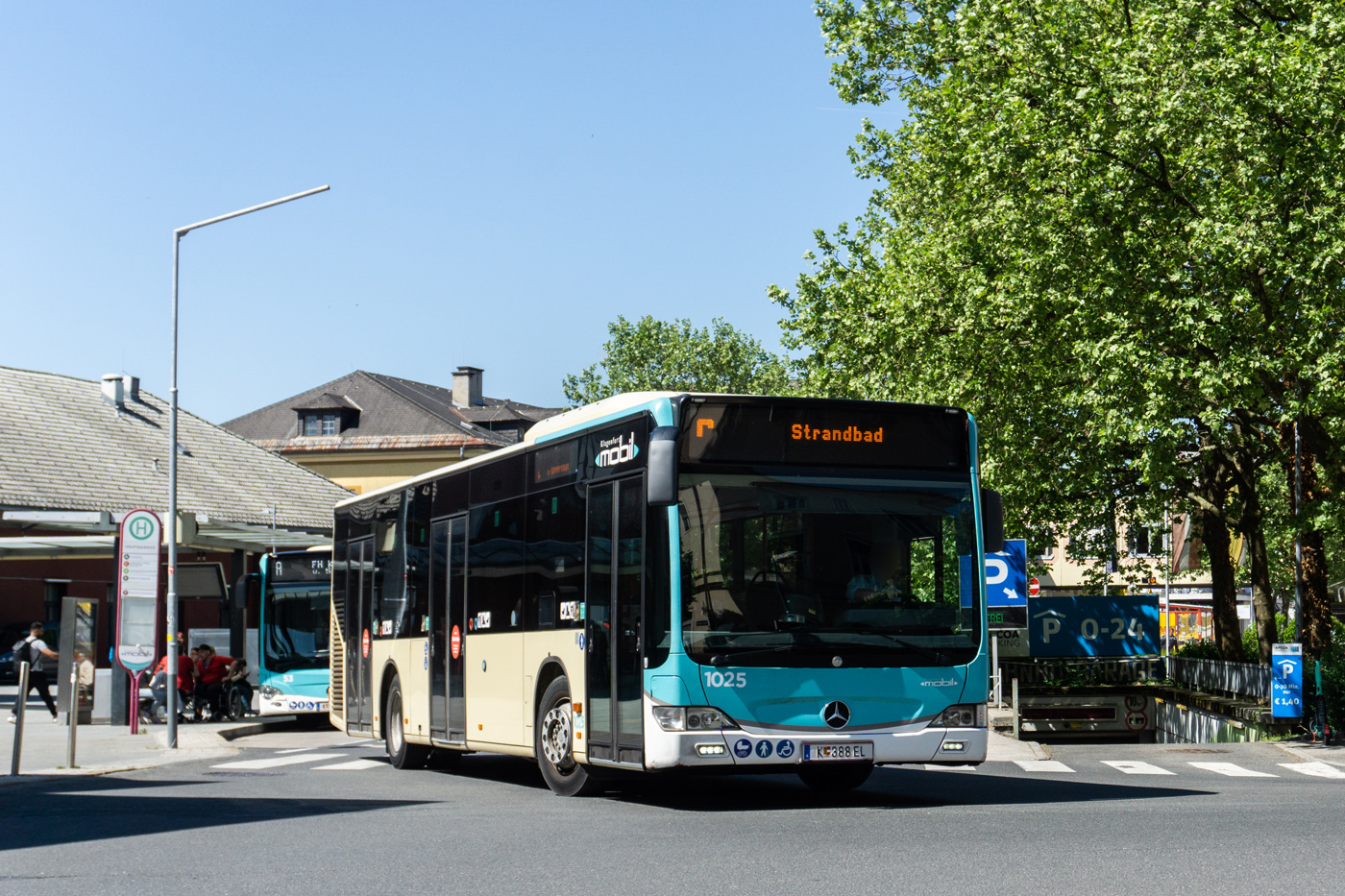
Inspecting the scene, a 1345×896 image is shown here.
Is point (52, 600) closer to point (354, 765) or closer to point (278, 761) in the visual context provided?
point (278, 761)

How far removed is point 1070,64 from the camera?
24.0 meters

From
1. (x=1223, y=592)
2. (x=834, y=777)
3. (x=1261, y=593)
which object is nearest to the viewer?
(x=834, y=777)

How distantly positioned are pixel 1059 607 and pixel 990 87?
11202mm

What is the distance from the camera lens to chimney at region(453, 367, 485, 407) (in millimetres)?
95062

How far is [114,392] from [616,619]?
46.5 m

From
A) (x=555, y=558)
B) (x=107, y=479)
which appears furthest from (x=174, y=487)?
(x=107, y=479)

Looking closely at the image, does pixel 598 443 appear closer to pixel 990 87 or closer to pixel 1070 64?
pixel 1070 64

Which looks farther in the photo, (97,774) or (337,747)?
(337,747)

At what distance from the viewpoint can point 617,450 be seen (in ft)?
41.6

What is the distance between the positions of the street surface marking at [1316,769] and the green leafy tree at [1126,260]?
4287 mm

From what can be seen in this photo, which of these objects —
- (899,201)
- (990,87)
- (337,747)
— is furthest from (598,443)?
(899,201)

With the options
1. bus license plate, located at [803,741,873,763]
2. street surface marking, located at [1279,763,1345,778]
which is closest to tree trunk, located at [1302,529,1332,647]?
street surface marking, located at [1279,763,1345,778]

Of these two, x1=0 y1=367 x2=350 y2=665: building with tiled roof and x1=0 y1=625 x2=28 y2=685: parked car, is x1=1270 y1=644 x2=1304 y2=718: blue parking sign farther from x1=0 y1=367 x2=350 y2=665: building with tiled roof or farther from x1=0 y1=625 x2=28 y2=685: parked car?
x1=0 y1=625 x2=28 y2=685: parked car

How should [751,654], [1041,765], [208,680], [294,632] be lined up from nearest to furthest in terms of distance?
[751,654] → [1041,765] → [294,632] → [208,680]
